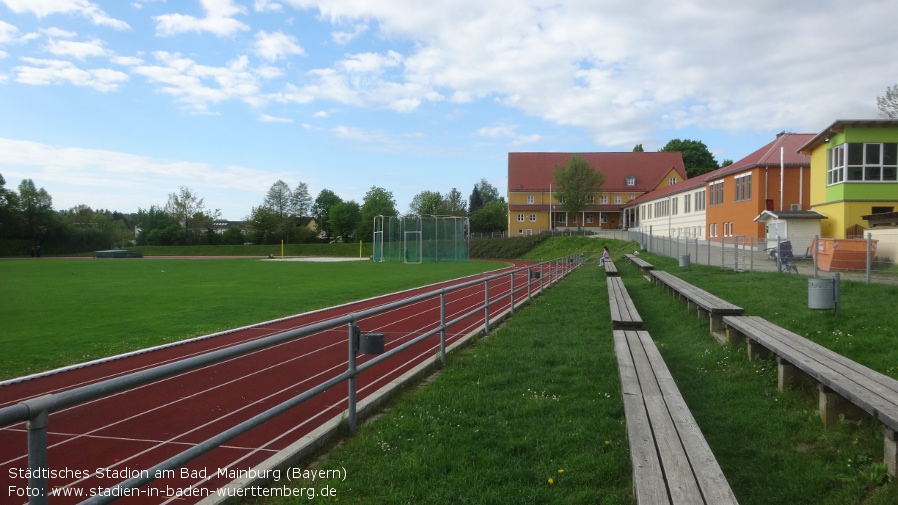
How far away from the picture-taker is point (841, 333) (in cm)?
845

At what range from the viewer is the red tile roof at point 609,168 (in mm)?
80438

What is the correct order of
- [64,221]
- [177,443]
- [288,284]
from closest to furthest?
[177,443] < [288,284] < [64,221]

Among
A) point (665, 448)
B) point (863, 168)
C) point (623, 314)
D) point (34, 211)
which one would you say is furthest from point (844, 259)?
point (34, 211)

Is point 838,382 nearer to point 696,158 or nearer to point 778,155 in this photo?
point 778,155

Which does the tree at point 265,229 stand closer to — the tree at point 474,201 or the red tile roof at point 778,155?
the tree at point 474,201

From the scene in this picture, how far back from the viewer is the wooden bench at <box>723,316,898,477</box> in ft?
13.7

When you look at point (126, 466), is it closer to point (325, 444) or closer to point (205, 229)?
point (325, 444)

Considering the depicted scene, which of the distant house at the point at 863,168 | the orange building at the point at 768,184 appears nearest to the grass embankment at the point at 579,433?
the distant house at the point at 863,168

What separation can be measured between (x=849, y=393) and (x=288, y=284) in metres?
21.4

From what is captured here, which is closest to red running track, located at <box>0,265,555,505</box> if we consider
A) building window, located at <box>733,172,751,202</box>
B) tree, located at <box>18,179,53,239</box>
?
building window, located at <box>733,172,751,202</box>

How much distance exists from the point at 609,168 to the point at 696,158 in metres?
18.4

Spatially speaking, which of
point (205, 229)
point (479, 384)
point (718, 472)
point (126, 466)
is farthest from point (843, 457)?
point (205, 229)

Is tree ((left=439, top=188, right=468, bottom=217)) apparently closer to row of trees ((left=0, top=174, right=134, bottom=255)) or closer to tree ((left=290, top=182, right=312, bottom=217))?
tree ((left=290, top=182, right=312, bottom=217))

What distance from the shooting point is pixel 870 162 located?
27.9 m
